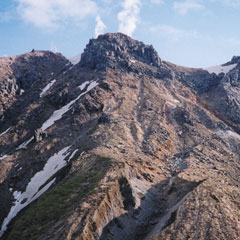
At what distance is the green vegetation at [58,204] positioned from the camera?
37781mm

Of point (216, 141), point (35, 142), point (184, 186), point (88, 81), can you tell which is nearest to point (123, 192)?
point (184, 186)

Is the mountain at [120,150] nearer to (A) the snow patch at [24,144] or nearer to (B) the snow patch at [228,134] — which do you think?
(B) the snow patch at [228,134]

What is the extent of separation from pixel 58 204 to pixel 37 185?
2396cm

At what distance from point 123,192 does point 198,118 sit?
161 ft

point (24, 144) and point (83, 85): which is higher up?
point (83, 85)

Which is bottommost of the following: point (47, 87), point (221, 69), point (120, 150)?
point (120, 150)

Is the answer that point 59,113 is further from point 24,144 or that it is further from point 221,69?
point 221,69

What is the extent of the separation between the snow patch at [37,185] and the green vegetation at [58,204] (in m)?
12.3

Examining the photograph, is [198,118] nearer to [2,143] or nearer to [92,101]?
[92,101]

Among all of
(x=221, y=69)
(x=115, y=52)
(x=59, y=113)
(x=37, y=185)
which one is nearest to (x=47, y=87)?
(x=59, y=113)

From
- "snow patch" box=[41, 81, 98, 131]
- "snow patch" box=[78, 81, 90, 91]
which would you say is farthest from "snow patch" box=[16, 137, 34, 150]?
"snow patch" box=[78, 81, 90, 91]

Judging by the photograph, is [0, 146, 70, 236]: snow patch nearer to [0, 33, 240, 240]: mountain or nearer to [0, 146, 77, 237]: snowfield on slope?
[0, 146, 77, 237]: snowfield on slope

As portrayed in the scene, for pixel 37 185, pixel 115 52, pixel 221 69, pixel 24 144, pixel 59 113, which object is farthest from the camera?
pixel 221 69

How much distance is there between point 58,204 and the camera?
4150 cm
